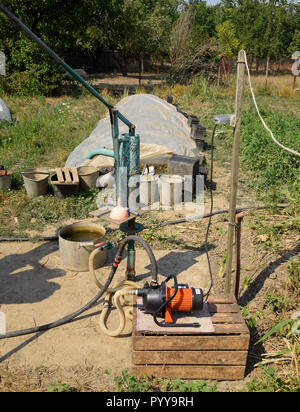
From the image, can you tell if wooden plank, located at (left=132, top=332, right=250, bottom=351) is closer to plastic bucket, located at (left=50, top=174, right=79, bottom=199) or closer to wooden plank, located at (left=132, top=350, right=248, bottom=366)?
wooden plank, located at (left=132, top=350, right=248, bottom=366)

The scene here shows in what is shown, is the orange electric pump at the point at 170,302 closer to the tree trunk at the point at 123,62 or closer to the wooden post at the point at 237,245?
the wooden post at the point at 237,245

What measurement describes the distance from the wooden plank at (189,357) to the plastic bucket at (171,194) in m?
3.46

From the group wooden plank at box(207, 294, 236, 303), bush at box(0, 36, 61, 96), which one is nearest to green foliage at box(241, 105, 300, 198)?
wooden plank at box(207, 294, 236, 303)

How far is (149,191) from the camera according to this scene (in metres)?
6.34

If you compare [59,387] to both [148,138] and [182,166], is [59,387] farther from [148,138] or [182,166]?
[148,138]

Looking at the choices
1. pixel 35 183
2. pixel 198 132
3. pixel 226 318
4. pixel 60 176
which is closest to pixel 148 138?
pixel 60 176

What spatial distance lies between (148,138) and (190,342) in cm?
510

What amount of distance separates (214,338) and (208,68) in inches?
680

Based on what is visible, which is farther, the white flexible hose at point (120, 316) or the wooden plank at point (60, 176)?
the wooden plank at point (60, 176)

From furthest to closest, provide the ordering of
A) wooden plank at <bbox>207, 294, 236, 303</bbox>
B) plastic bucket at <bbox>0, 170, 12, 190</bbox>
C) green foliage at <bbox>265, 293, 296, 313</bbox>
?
plastic bucket at <bbox>0, 170, 12, 190</bbox> < green foliage at <bbox>265, 293, 296, 313</bbox> < wooden plank at <bbox>207, 294, 236, 303</bbox>

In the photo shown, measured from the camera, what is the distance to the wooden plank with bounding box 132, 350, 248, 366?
2994 mm

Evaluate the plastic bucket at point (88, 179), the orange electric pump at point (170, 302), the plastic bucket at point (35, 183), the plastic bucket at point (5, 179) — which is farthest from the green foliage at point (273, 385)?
the plastic bucket at point (5, 179)

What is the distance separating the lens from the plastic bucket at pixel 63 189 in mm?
6281

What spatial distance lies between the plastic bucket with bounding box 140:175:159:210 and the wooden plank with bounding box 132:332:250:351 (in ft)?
11.2
